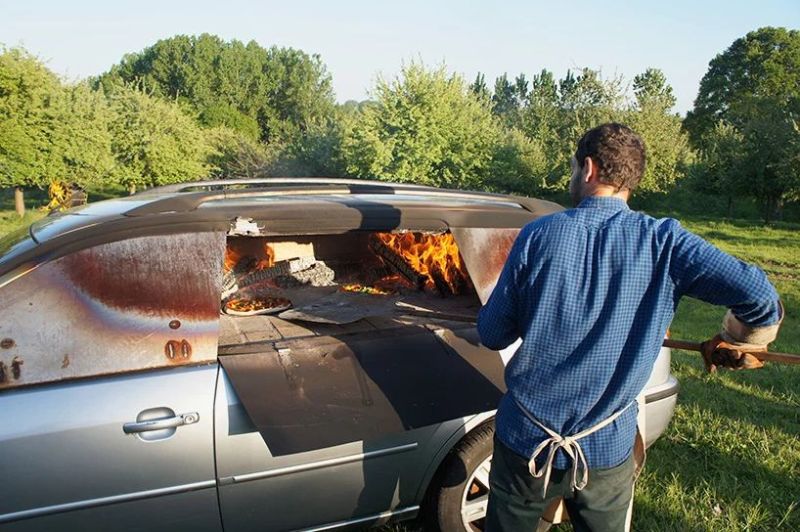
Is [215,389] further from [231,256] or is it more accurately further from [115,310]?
[231,256]

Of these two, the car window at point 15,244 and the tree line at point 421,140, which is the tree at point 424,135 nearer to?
the tree line at point 421,140

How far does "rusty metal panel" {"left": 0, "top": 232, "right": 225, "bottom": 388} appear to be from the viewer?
7.32ft

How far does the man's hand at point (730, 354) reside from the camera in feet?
6.10

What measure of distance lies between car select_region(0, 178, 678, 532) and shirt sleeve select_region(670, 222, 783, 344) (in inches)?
49.2

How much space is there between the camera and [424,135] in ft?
75.5

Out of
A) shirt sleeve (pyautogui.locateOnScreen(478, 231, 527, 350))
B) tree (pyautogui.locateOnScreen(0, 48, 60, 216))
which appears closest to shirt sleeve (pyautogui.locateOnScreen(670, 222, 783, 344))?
Answer: shirt sleeve (pyautogui.locateOnScreen(478, 231, 527, 350))

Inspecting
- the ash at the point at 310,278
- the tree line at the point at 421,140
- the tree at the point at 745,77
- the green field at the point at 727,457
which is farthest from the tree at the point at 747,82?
the ash at the point at 310,278

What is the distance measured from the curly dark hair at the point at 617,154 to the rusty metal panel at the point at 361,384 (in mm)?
1294

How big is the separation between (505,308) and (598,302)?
30 cm

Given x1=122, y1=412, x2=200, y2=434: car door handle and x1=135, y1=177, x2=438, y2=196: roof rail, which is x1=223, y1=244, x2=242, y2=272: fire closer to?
x1=135, y1=177, x2=438, y2=196: roof rail

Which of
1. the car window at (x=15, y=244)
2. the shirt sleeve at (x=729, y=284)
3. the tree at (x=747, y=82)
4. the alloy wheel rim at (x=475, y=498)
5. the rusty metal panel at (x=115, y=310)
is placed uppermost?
the tree at (x=747, y=82)

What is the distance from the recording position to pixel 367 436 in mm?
2533

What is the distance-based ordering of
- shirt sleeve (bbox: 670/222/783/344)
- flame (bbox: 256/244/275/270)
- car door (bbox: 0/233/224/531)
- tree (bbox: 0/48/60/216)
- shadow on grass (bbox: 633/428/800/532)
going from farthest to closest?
tree (bbox: 0/48/60/216) → flame (bbox: 256/244/275/270) → shadow on grass (bbox: 633/428/800/532) → car door (bbox: 0/233/224/531) → shirt sleeve (bbox: 670/222/783/344)

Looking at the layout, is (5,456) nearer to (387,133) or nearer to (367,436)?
(367,436)
